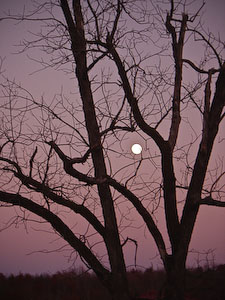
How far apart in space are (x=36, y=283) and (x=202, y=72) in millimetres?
9534

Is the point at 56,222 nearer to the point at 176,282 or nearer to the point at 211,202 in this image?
the point at 176,282

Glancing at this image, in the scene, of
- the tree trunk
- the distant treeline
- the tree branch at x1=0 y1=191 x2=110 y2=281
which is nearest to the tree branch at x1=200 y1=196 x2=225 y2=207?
the tree trunk

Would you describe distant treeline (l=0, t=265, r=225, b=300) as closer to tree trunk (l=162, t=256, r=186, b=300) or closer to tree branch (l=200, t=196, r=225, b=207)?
tree trunk (l=162, t=256, r=186, b=300)

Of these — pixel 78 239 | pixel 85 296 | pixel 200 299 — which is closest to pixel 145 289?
pixel 85 296

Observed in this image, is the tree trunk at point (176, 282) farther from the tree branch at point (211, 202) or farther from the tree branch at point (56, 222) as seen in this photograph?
the tree branch at point (56, 222)

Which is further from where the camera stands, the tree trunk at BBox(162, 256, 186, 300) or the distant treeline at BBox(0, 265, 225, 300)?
the distant treeline at BBox(0, 265, 225, 300)

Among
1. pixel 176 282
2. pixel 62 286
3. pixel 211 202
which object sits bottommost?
pixel 176 282

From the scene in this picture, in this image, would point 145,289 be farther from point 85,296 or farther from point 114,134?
point 114,134

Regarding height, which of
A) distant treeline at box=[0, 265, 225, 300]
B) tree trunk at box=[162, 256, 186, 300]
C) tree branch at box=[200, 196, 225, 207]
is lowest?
tree trunk at box=[162, 256, 186, 300]

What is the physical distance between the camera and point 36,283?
12336 mm

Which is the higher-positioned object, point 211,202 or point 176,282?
point 211,202

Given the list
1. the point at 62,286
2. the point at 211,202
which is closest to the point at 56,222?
the point at 211,202

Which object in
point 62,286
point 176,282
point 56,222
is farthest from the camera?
point 62,286

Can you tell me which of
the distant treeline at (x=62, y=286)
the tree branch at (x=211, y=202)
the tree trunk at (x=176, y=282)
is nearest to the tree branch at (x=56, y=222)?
the tree trunk at (x=176, y=282)
